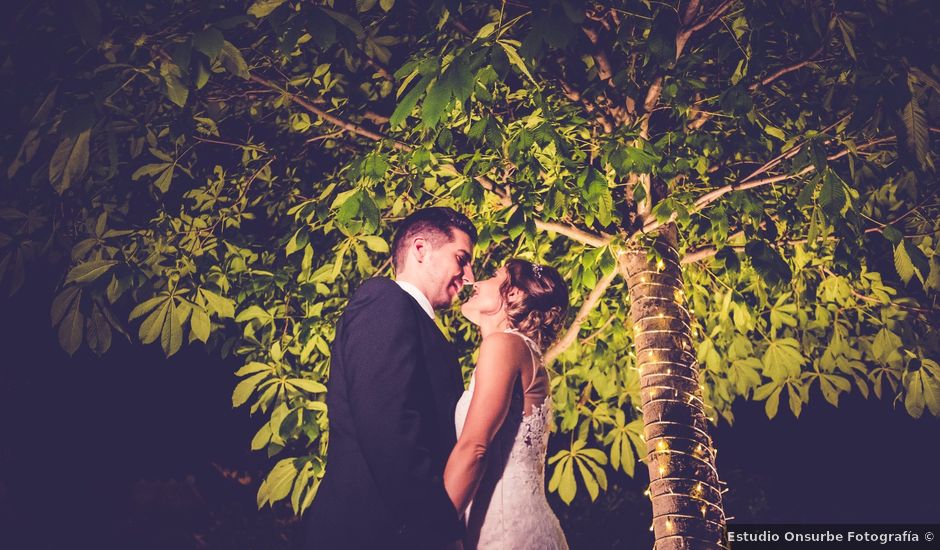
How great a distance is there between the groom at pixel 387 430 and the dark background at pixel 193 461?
6.59 meters

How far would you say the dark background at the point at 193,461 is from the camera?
805 cm

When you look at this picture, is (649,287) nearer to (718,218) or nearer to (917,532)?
(718,218)

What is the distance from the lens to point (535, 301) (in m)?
3.28

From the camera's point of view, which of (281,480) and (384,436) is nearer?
(384,436)

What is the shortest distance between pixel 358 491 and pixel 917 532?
33.3 feet

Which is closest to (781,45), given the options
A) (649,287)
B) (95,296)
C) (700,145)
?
(700,145)

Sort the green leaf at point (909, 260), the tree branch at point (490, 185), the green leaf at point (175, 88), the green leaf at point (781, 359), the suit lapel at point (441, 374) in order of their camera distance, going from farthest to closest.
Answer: the green leaf at point (781, 359) < the tree branch at point (490, 185) < the green leaf at point (909, 260) < the suit lapel at point (441, 374) < the green leaf at point (175, 88)

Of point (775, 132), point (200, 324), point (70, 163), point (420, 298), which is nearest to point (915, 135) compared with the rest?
point (775, 132)

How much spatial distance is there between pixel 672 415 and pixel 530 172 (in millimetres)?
1385

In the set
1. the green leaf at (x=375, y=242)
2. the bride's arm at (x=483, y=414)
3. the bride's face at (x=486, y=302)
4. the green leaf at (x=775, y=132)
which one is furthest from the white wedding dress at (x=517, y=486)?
the green leaf at (x=775, y=132)

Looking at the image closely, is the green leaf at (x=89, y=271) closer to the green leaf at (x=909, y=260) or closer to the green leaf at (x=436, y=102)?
the green leaf at (x=436, y=102)

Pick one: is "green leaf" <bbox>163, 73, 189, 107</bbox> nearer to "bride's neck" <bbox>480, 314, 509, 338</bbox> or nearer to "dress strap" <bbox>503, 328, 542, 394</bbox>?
"dress strap" <bbox>503, 328, 542, 394</bbox>

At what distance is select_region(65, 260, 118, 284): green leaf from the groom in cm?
100

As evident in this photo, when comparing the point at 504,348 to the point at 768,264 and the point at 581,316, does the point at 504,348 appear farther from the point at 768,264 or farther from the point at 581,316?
the point at 581,316
